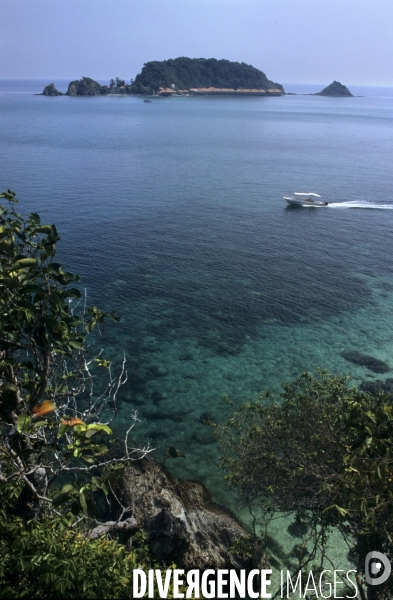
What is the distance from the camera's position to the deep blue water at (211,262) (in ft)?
106

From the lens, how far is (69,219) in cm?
6212

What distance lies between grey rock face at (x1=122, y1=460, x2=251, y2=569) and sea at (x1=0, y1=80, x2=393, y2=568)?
1773 millimetres

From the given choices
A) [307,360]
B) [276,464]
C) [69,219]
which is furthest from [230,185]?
[276,464]

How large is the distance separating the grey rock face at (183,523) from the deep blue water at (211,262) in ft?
6.31

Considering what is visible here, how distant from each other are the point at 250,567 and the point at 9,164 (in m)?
88.6

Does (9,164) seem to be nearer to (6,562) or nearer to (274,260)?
(274,260)

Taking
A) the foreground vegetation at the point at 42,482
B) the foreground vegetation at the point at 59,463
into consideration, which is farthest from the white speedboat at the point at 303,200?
the foreground vegetation at the point at 42,482

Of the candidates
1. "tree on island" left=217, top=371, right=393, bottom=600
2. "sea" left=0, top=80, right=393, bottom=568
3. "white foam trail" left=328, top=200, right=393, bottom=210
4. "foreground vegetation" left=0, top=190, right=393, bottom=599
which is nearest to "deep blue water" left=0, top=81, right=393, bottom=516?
"sea" left=0, top=80, right=393, bottom=568

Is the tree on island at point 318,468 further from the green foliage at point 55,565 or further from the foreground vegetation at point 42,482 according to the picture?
the foreground vegetation at point 42,482

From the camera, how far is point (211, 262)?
52.6m

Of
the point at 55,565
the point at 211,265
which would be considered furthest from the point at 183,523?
the point at 211,265

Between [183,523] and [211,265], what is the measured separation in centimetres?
3490

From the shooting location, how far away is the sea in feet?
104

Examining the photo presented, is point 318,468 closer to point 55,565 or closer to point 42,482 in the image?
point 42,482
